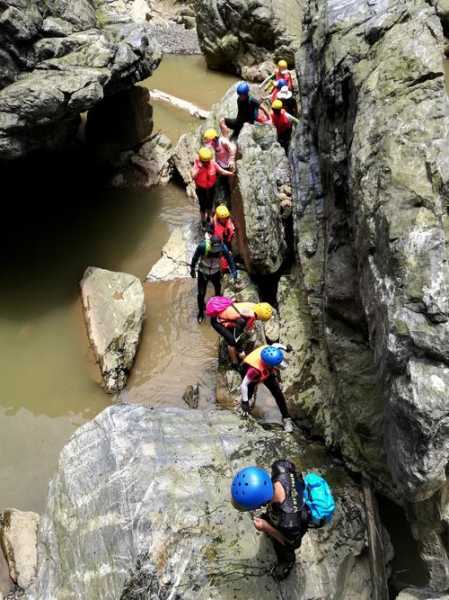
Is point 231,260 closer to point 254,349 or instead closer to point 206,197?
point 254,349

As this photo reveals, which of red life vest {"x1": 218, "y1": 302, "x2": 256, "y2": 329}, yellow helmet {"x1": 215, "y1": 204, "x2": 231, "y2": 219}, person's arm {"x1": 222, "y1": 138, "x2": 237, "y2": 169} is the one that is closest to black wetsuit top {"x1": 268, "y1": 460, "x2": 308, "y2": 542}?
red life vest {"x1": 218, "y1": 302, "x2": 256, "y2": 329}

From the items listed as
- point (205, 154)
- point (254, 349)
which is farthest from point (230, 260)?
point (205, 154)

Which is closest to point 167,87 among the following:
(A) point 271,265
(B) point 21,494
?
(A) point 271,265

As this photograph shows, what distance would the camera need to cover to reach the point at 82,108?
9.80m

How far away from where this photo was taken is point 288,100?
1294 centimetres

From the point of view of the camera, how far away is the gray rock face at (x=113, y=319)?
949 cm

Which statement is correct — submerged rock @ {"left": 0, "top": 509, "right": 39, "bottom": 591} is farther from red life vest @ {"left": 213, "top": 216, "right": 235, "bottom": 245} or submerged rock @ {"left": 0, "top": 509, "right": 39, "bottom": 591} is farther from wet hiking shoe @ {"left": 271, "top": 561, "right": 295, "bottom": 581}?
red life vest @ {"left": 213, "top": 216, "right": 235, "bottom": 245}

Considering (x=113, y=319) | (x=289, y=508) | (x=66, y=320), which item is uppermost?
(x=289, y=508)

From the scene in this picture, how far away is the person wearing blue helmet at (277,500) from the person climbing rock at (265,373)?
218 centimetres

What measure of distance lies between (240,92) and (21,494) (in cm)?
934

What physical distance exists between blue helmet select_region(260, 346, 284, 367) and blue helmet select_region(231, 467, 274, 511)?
8.24 ft

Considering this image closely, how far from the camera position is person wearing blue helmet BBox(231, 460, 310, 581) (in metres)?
4.49

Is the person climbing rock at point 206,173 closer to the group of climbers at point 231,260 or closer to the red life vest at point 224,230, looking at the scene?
the group of climbers at point 231,260

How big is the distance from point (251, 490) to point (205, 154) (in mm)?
7891
